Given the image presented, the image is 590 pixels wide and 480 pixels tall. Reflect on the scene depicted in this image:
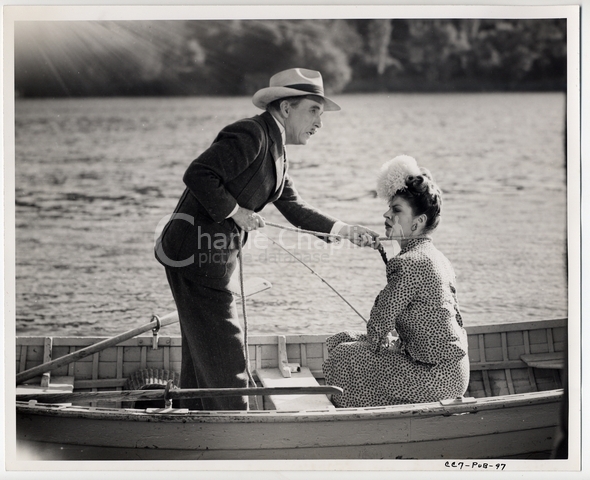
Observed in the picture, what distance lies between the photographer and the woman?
318 centimetres

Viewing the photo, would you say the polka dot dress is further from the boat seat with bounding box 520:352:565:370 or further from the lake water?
the lake water

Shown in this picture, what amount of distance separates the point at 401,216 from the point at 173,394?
1167 millimetres

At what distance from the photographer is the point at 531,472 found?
3578 millimetres

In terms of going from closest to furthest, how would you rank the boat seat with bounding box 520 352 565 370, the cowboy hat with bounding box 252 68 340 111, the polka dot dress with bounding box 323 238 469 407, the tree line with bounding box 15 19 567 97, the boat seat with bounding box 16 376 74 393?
the polka dot dress with bounding box 323 238 469 407
the cowboy hat with bounding box 252 68 340 111
the boat seat with bounding box 16 376 74 393
the boat seat with bounding box 520 352 565 370
the tree line with bounding box 15 19 567 97

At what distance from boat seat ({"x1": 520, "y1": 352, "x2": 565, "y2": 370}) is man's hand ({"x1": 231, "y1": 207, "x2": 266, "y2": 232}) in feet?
5.58

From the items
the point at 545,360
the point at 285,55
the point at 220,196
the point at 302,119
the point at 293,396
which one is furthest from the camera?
the point at 285,55

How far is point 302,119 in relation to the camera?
339cm

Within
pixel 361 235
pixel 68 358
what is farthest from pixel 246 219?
pixel 68 358

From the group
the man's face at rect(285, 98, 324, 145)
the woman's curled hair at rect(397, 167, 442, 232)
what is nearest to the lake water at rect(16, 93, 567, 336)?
the woman's curled hair at rect(397, 167, 442, 232)

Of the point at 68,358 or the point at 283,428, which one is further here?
the point at 68,358

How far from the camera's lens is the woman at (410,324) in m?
3.18

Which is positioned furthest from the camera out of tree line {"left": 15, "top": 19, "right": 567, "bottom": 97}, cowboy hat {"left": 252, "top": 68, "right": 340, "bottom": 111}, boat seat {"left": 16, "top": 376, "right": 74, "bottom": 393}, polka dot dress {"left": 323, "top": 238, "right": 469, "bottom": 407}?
tree line {"left": 15, "top": 19, "right": 567, "bottom": 97}

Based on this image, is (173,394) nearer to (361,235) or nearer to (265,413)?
(265,413)

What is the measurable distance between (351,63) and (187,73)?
6.66 ft
